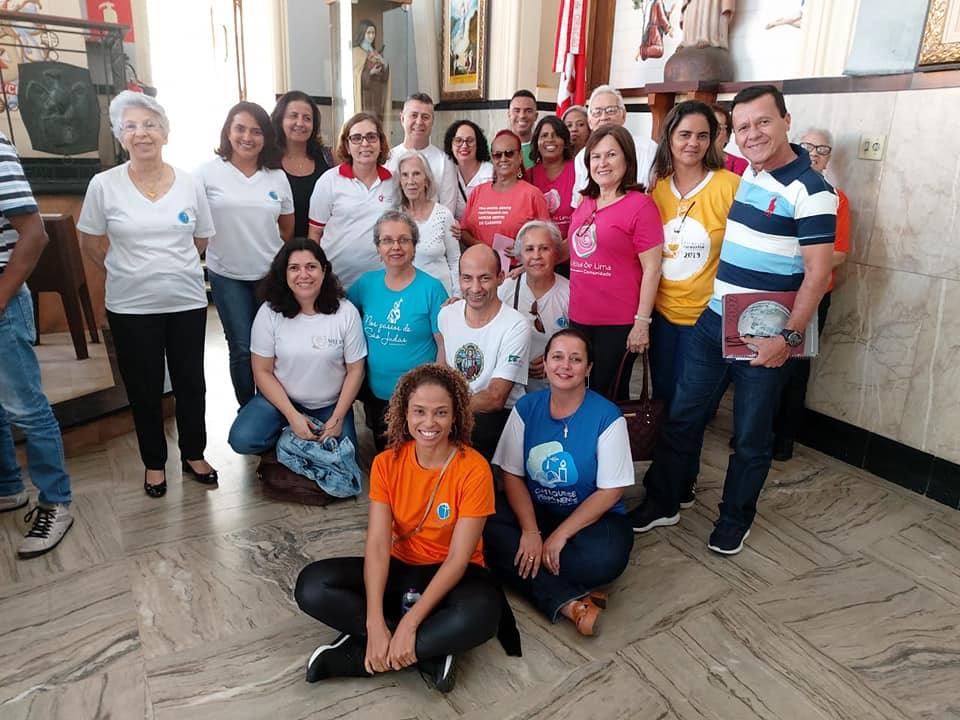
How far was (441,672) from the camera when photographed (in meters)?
1.71

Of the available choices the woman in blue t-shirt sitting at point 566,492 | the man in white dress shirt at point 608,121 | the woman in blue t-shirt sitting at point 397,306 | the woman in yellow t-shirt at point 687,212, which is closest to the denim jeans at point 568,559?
the woman in blue t-shirt sitting at point 566,492

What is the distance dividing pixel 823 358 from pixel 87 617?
3052 mm

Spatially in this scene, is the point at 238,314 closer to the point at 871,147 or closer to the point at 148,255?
the point at 148,255

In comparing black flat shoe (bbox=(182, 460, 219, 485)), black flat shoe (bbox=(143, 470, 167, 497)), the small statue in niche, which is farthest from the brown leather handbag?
the small statue in niche

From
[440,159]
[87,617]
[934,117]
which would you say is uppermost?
[934,117]

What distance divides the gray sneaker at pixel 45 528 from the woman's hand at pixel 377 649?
49.8 inches

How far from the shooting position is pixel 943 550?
2475 millimetres

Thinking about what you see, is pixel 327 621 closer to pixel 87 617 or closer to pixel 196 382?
pixel 87 617

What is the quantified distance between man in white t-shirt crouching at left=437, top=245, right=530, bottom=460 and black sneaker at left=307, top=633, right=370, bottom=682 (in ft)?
2.84

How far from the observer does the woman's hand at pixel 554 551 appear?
200 centimetres

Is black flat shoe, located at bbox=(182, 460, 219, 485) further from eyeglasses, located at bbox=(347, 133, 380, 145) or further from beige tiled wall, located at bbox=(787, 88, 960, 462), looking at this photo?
beige tiled wall, located at bbox=(787, 88, 960, 462)

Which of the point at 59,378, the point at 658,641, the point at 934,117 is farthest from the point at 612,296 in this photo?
the point at 59,378

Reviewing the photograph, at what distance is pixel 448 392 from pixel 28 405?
1400 millimetres

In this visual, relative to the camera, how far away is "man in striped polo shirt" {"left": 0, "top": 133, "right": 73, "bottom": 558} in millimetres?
1978
